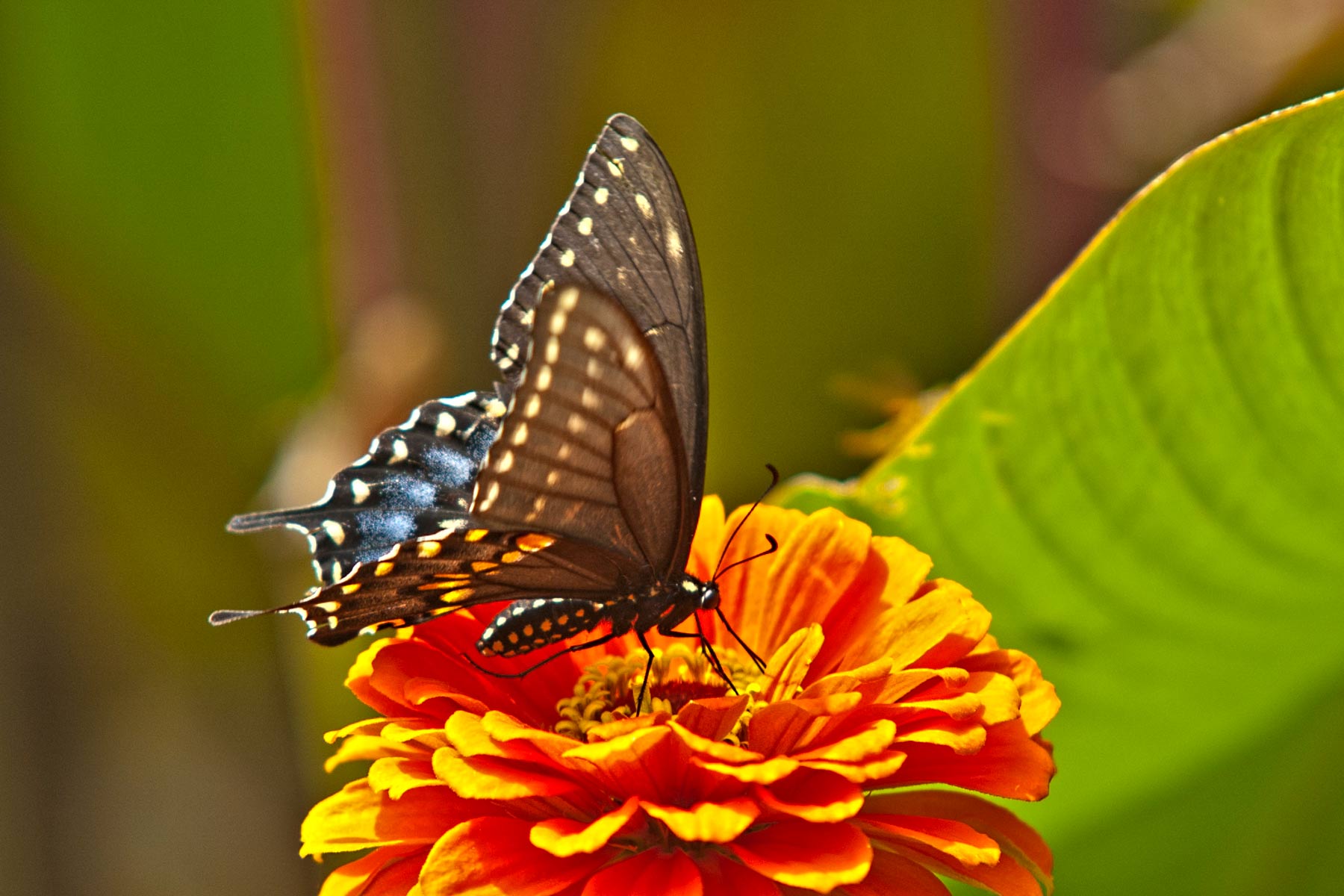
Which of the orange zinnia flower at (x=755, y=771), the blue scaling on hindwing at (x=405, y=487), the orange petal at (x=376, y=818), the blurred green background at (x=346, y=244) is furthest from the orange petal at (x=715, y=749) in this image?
the blurred green background at (x=346, y=244)

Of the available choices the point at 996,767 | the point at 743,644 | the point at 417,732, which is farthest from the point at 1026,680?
the point at 417,732

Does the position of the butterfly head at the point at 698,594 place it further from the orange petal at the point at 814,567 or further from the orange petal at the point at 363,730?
the orange petal at the point at 363,730

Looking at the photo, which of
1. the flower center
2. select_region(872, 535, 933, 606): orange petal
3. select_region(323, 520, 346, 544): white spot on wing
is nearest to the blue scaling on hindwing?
select_region(323, 520, 346, 544): white spot on wing

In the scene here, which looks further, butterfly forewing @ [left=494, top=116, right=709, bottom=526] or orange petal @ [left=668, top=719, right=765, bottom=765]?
butterfly forewing @ [left=494, top=116, right=709, bottom=526]

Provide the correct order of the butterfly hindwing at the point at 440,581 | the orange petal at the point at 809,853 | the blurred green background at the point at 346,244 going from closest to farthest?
the orange petal at the point at 809,853 → the butterfly hindwing at the point at 440,581 → the blurred green background at the point at 346,244

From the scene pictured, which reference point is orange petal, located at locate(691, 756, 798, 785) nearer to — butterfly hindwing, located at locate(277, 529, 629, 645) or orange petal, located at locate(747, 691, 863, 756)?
orange petal, located at locate(747, 691, 863, 756)

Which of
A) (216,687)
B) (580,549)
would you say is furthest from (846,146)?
(216,687)

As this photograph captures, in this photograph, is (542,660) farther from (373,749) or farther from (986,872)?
(986,872)

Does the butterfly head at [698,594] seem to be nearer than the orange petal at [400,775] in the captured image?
No
